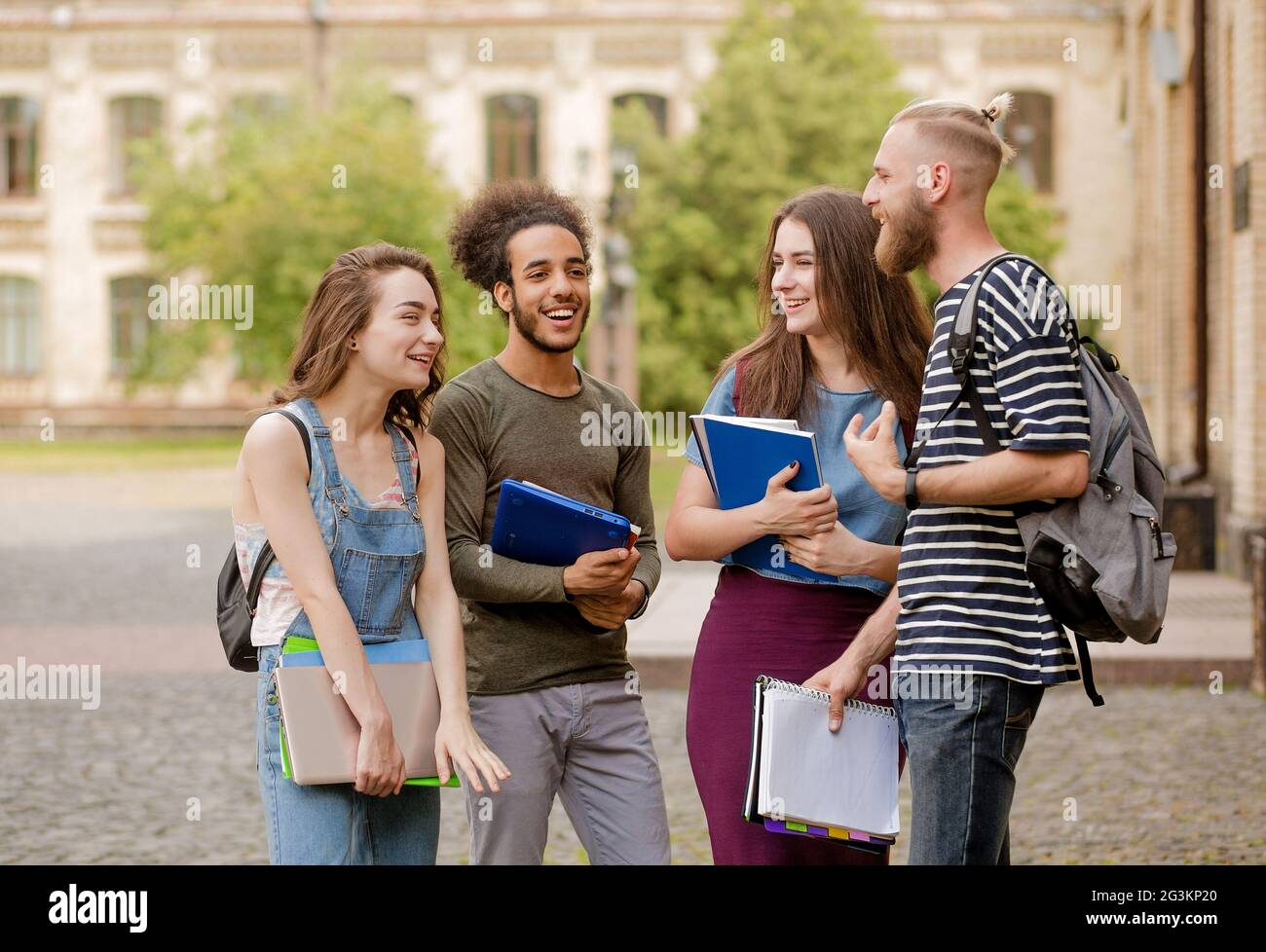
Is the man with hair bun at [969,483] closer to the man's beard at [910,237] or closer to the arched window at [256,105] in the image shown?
the man's beard at [910,237]

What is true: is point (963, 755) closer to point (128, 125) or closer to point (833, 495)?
point (833, 495)

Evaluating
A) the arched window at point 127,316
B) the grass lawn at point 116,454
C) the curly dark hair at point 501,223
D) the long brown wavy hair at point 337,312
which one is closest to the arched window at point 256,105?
the arched window at point 127,316

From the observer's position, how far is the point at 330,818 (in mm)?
3084

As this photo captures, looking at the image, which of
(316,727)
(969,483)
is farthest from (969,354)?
(316,727)

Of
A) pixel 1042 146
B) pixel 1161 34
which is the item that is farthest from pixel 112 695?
pixel 1042 146

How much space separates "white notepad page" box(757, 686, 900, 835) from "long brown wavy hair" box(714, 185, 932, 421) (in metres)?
0.63

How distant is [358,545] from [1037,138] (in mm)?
37115

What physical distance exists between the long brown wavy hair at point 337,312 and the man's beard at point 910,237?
3.01ft

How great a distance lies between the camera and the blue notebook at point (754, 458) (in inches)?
125

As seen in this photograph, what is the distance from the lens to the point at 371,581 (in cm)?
317

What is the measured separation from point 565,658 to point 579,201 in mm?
1112

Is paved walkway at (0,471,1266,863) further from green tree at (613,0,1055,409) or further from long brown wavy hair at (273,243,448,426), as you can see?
green tree at (613,0,1055,409)

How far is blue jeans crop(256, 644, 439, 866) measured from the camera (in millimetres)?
3078

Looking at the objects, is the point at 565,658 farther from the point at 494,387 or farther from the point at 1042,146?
the point at 1042,146
